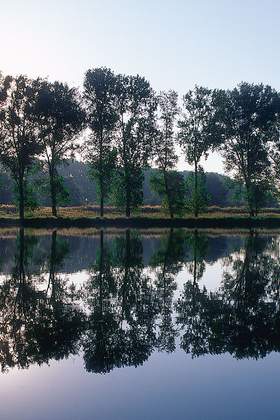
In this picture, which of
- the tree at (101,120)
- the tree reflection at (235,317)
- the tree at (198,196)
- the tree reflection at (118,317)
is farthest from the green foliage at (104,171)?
the tree reflection at (235,317)

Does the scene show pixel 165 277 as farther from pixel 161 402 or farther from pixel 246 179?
pixel 246 179

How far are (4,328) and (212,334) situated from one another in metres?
5.19

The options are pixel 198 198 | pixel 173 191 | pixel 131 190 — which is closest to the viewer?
pixel 131 190

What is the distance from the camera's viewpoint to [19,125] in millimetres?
69312

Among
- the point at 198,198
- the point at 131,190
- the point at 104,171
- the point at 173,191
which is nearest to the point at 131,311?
the point at 104,171

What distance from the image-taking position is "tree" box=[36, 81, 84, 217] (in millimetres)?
70125

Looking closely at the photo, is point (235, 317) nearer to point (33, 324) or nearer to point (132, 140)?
point (33, 324)

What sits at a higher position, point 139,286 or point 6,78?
point 6,78

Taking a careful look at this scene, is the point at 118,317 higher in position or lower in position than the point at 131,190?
lower

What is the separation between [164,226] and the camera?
6925cm

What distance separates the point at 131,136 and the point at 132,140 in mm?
627

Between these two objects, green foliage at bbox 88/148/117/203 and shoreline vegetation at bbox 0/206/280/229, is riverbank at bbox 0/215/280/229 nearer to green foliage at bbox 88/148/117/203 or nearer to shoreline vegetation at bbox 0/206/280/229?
shoreline vegetation at bbox 0/206/280/229

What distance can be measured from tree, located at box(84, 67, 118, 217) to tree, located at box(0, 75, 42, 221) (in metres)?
9.40

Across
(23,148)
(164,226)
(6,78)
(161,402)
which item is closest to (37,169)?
(23,148)
